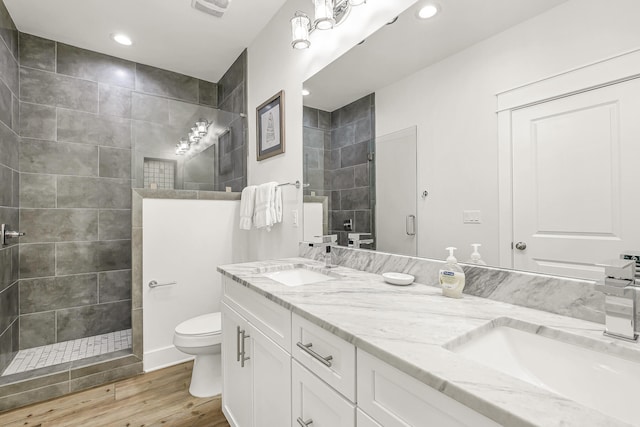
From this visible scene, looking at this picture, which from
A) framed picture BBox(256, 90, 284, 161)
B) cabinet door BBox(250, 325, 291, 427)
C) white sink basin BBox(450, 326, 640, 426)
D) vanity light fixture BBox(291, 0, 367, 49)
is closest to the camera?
white sink basin BBox(450, 326, 640, 426)

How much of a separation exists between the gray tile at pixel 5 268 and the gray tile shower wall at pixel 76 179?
0.17 meters

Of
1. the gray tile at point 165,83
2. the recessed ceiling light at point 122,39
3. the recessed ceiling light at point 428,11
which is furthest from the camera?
the gray tile at point 165,83

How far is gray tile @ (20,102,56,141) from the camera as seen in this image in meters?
2.46

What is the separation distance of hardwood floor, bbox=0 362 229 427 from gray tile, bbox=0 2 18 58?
248 centimetres

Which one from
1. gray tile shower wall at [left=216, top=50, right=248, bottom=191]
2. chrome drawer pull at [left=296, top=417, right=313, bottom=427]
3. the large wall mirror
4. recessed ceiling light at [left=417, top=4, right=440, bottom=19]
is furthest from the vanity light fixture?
chrome drawer pull at [left=296, top=417, right=313, bottom=427]

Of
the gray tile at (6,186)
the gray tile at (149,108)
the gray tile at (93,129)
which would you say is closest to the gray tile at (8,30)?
the gray tile at (93,129)

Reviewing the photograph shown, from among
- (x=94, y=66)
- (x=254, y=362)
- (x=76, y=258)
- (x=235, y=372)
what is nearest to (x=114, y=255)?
(x=76, y=258)

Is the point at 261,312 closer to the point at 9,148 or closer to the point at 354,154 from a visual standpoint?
the point at 354,154

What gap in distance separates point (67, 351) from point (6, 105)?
6.20 feet

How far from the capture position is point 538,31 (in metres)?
0.90

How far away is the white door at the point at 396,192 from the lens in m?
1.32

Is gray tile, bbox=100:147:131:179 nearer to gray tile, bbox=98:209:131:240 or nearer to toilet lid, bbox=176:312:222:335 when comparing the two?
gray tile, bbox=98:209:131:240

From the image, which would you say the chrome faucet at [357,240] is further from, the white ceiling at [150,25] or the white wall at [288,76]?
the white ceiling at [150,25]

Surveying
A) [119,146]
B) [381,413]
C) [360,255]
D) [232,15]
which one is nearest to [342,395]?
[381,413]
